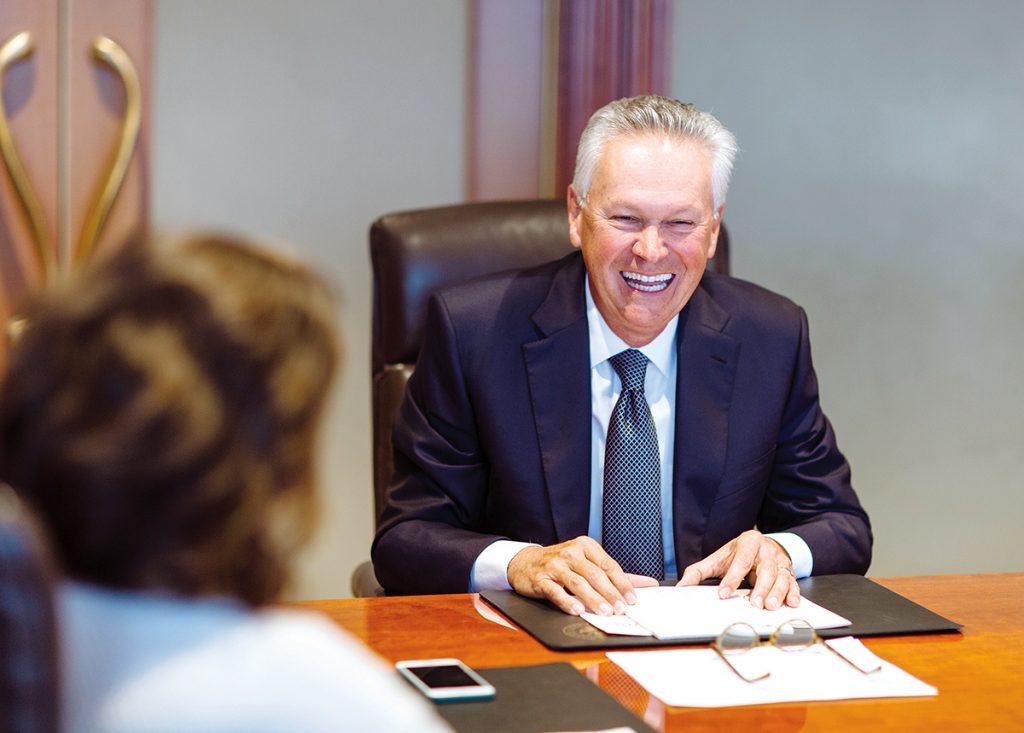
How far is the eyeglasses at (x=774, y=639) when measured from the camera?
1511 mm

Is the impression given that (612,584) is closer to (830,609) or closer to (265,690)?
(830,609)

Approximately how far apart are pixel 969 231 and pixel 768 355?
1.57 meters

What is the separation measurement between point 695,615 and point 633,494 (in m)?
0.47

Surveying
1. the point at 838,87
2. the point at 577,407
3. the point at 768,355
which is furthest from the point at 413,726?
the point at 838,87

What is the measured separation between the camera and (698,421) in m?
2.16

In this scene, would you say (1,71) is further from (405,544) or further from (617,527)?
(617,527)

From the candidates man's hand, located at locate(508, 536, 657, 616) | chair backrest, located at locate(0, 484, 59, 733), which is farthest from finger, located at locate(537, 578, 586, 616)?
chair backrest, located at locate(0, 484, 59, 733)

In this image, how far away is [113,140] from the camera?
2975 millimetres

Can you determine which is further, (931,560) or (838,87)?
(931,560)

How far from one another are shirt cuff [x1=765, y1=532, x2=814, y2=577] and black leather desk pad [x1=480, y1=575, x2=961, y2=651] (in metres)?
0.08

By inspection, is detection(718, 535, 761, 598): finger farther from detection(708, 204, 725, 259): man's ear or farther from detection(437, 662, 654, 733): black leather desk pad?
detection(708, 204, 725, 259): man's ear

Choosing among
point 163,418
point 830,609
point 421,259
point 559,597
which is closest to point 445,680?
point 559,597

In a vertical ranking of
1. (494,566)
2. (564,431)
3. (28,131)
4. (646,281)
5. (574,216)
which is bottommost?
(494,566)

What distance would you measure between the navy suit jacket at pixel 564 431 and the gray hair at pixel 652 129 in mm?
192
